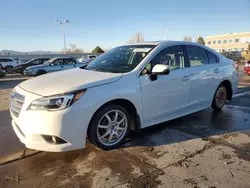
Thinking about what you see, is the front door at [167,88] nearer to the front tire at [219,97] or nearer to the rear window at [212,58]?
the rear window at [212,58]

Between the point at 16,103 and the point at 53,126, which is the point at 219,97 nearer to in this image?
the point at 53,126

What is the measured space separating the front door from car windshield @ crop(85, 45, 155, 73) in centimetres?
24

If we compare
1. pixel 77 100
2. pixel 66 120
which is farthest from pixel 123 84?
pixel 66 120

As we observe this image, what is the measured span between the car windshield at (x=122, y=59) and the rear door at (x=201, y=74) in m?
0.97

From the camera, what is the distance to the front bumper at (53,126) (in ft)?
9.14

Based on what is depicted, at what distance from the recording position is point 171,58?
13.4 feet

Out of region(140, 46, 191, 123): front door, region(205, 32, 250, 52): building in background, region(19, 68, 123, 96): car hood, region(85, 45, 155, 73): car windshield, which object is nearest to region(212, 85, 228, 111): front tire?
region(140, 46, 191, 123): front door

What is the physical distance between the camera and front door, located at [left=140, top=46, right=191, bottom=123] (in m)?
3.59

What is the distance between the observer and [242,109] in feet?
18.6

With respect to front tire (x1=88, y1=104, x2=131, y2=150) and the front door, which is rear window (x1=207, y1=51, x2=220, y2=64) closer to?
the front door

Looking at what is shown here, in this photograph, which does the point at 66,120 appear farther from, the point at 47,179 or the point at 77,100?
the point at 47,179

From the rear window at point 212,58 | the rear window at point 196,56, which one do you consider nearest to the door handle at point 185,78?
the rear window at point 196,56

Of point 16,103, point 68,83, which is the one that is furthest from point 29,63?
point 68,83

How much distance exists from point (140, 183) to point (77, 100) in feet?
4.21
